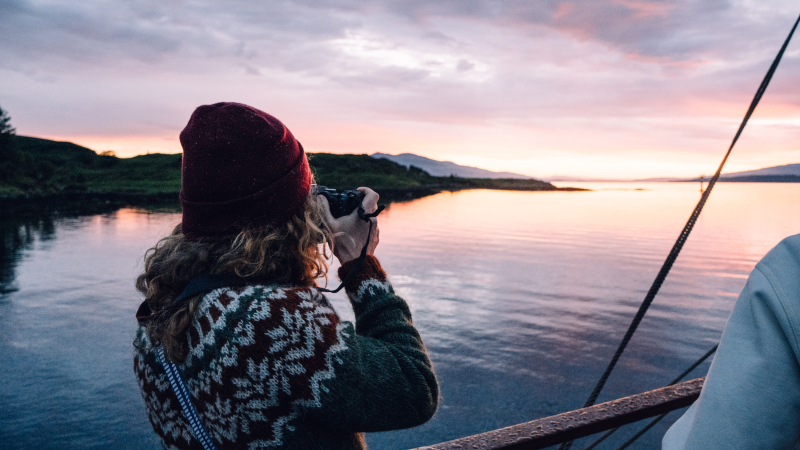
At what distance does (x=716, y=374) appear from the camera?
66cm

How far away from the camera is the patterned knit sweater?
1.04 m

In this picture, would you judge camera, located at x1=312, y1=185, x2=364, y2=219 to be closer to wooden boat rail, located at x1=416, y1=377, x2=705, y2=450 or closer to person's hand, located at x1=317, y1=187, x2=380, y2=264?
person's hand, located at x1=317, y1=187, x2=380, y2=264

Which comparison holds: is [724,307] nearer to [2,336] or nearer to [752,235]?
[2,336]

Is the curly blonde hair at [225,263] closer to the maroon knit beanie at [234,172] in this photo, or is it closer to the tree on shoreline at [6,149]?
the maroon knit beanie at [234,172]

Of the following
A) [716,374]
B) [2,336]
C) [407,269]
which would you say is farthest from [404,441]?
[407,269]

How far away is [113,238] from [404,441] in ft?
72.1

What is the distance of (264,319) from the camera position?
1033mm

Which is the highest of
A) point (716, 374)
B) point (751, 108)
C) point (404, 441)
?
point (751, 108)

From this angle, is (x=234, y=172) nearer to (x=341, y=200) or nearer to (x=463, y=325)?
(x=341, y=200)

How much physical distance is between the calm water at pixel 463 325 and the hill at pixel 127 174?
134ft

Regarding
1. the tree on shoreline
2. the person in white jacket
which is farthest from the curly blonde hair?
the tree on shoreline

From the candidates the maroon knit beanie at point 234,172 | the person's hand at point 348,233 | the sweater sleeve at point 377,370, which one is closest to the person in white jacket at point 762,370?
the sweater sleeve at point 377,370

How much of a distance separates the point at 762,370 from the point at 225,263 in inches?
41.6

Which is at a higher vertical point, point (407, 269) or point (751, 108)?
point (751, 108)
